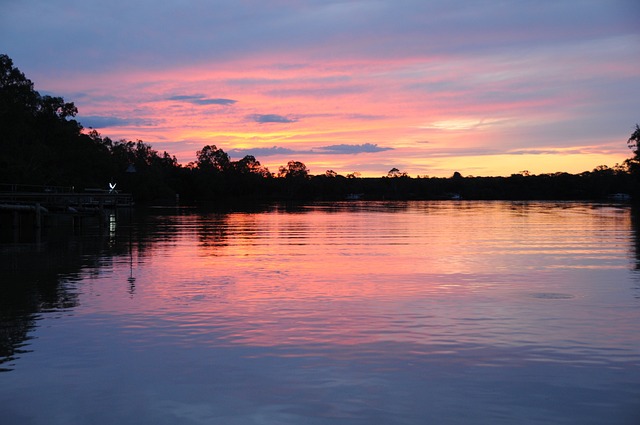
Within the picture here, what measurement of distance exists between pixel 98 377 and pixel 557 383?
758 cm

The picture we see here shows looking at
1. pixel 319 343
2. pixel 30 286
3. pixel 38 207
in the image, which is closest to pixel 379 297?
pixel 319 343

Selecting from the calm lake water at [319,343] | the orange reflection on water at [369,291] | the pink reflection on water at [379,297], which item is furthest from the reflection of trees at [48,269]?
Answer: the orange reflection on water at [369,291]

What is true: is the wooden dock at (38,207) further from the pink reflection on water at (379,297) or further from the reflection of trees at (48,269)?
the pink reflection on water at (379,297)

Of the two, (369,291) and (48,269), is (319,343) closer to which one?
(369,291)

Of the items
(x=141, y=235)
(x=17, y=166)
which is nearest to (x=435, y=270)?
(x=141, y=235)

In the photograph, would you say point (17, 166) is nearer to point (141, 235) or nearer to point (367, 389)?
point (141, 235)

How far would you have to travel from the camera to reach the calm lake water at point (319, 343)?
33.4 feet

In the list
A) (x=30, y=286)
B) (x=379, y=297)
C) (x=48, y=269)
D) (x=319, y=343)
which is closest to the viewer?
(x=319, y=343)

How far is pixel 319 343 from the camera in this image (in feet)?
46.1

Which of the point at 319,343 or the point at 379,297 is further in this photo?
the point at 379,297

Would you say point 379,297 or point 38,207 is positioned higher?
point 38,207

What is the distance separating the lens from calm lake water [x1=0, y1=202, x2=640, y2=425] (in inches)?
400

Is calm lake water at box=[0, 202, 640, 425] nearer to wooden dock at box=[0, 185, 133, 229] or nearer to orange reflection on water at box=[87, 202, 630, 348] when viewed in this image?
orange reflection on water at box=[87, 202, 630, 348]

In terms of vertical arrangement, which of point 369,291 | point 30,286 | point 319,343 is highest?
point 30,286
